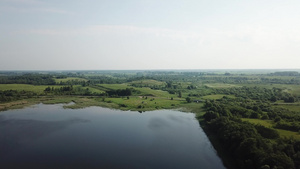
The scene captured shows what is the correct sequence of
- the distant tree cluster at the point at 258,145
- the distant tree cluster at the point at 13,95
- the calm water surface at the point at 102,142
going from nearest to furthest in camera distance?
the distant tree cluster at the point at 258,145, the calm water surface at the point at 102,142, the distant tree cluster at the point at 13,95

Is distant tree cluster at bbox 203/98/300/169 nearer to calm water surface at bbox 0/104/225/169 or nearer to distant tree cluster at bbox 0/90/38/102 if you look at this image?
calm water surface at bbox 0/104/225/169

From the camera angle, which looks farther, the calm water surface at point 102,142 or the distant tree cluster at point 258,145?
the calm water surface at point 102,142

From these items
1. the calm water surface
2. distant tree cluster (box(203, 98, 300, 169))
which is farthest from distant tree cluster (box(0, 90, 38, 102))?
distant tree cluster (box(203, 98, 300, 169))

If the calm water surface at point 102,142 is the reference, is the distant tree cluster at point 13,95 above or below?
above

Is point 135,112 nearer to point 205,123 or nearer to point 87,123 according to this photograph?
point 87,123

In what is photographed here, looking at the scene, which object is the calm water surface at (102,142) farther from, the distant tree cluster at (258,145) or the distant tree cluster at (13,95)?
the distant tree cluster at (13,95)

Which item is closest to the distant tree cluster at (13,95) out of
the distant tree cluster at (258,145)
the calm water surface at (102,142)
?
the calm water surface at (102,142)

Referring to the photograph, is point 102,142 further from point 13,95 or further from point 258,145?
point 13,95

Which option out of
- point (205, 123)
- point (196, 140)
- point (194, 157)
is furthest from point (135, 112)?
point (194, 157)
